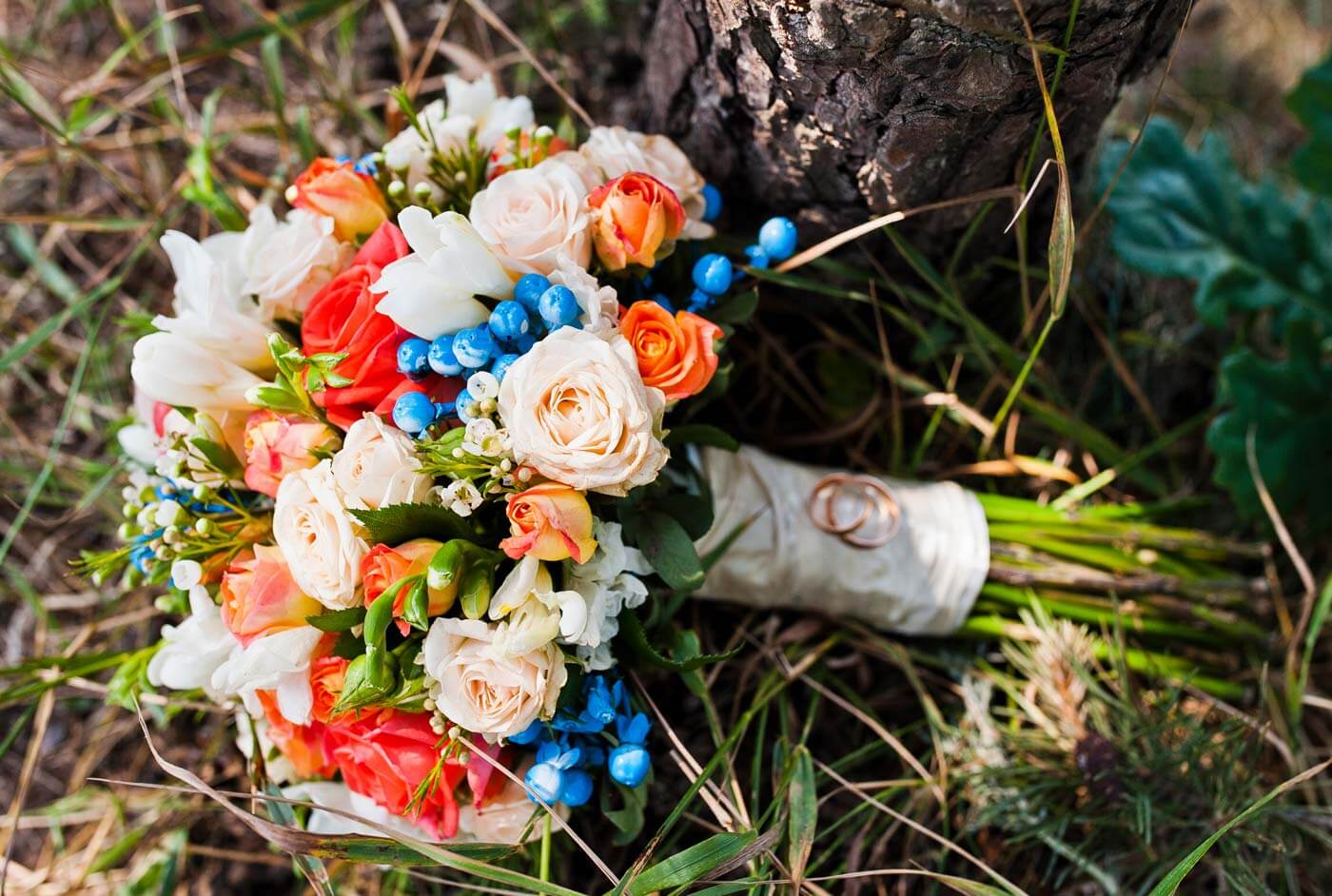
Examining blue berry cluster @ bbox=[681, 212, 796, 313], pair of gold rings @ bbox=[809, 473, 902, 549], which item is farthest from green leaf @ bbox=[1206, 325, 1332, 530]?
blue berry cluster @ bbox=[681, 212, 796, 313]

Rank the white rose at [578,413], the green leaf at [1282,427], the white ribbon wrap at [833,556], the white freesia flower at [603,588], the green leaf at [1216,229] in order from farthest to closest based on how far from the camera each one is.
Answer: the green leaf at [1216,229] → the green leaf at [1282,427] → the white ribbon wrap at [833,556] → the white freesia flower at [603,588] → the white rose at [578,413]

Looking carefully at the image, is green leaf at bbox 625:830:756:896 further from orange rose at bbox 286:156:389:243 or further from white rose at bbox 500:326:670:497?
orange rose at bbox 286:156:389:243

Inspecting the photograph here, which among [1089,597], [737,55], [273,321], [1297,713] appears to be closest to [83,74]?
[273,321]

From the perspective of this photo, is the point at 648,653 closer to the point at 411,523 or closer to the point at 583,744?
the point at 583,744

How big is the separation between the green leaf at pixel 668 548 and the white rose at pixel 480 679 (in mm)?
173

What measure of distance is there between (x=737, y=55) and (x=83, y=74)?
1.44 m

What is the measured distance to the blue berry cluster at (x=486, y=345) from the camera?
982 millimetres

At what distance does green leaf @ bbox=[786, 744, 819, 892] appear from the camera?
107 cm

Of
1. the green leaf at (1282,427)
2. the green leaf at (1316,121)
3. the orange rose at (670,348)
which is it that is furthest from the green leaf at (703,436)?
the green leaf at (1316,121)

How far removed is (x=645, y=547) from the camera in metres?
1.08

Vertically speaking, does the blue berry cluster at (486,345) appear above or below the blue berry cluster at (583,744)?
above

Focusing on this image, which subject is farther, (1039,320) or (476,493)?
(1039,320)

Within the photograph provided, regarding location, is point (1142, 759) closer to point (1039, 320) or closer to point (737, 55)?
point (1039, 320)

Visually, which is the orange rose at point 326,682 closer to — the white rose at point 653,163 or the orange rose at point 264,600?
the orange rose at point 264,600
